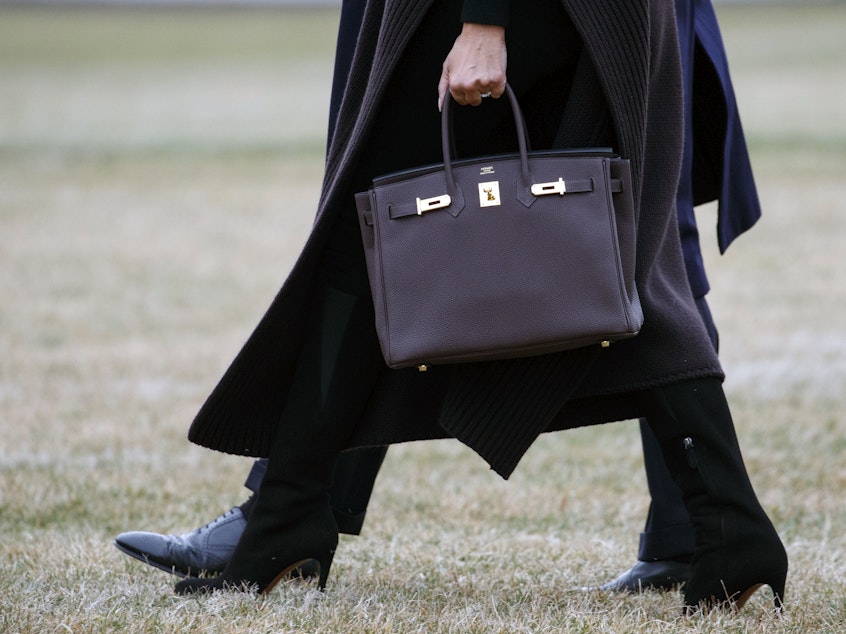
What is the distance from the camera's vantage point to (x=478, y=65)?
2125 millimetres

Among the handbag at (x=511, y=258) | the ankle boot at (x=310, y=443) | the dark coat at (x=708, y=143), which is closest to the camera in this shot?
the handbag at (x=511, y=258)

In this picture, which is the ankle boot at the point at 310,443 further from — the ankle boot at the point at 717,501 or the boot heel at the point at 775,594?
the boot heel at the point at 775,594

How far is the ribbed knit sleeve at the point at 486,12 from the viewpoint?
2.13 meters

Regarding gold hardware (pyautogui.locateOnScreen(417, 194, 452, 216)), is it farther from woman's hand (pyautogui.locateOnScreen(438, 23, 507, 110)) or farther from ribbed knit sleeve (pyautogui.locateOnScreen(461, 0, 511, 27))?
ribbed knit sleeve (pyautogui.locateOnScreen(461, 0, 511, 27))

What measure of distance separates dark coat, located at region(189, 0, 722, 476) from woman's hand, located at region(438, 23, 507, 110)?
109mm

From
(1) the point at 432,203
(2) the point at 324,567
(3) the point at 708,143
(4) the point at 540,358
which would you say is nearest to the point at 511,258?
(1) the point at 432,203

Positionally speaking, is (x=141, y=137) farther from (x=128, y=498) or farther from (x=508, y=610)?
(x=508, y=610)

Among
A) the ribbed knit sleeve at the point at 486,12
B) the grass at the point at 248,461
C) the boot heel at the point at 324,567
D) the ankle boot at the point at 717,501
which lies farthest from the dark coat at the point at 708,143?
the boot heel at the point at 324,567

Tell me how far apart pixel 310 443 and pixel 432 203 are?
595 mm

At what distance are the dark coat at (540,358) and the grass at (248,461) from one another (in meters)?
0.36

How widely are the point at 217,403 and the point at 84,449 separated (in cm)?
233

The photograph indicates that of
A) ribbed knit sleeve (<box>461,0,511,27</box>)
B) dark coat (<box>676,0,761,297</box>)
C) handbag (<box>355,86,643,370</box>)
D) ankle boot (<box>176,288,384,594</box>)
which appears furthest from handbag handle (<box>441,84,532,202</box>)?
dark coat (<box>676,0,761,297</box>)

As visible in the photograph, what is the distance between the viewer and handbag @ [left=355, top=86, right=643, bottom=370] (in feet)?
6.88

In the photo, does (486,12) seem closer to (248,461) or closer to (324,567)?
(324,567)
